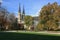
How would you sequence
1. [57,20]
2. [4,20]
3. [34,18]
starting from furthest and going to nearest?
[34,18]
[4,20]
[57,20]

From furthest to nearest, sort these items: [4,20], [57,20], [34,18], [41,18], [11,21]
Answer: [34,18] → [11,21] → [4,20] → [41,18] → [57,20]

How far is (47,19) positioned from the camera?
63281 millimetres

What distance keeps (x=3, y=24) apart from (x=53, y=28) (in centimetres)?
2949

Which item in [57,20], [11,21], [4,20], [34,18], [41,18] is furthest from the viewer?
[34,18]

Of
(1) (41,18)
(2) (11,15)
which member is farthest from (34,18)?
(1) (41,18)

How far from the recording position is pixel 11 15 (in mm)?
99688

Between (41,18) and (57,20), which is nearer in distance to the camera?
(57,20)

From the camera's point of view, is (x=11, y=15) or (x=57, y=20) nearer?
(x=57, y=20)

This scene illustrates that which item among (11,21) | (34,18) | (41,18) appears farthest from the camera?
(34,18)

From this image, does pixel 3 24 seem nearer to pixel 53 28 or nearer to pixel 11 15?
pixel 11 15

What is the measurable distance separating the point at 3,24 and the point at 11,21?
9162mm

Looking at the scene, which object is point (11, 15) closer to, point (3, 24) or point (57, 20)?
point (3, 24)

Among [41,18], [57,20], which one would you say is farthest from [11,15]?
[57,20]

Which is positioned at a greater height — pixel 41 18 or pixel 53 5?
pixel 53 5
